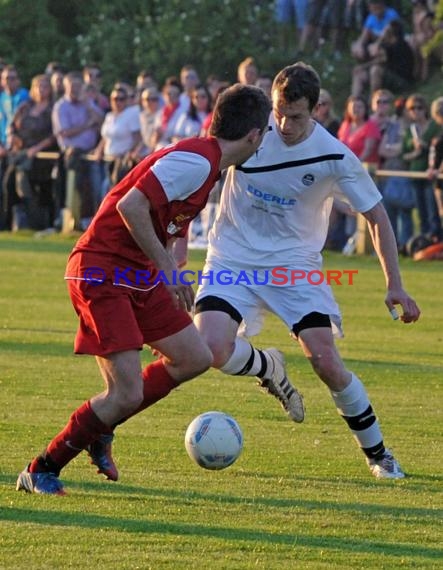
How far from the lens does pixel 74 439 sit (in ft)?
22.1

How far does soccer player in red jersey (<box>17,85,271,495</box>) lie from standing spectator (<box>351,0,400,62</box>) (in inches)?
772

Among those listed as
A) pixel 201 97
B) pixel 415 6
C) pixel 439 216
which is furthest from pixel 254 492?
pixel 415 6

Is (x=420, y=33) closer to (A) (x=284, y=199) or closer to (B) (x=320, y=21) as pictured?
(B) (x=320, y=21)

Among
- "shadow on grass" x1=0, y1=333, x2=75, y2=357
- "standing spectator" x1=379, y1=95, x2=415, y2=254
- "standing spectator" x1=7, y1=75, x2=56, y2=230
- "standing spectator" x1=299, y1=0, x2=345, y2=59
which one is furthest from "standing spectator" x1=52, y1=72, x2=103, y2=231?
"shadow on grass" x1=0, y1=333, x2=75, y2=357

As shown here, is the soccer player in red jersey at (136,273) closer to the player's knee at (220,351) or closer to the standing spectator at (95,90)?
the player's knee at (220,351)

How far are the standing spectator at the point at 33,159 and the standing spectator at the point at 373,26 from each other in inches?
240

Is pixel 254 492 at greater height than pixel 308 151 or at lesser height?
lesser

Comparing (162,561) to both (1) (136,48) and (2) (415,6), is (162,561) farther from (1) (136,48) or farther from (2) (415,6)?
(1) (136,48)

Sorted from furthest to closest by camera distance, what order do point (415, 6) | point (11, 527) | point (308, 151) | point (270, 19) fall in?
point (270, 19) → point (415, 6) → point (308, 151) → point (11, 527)

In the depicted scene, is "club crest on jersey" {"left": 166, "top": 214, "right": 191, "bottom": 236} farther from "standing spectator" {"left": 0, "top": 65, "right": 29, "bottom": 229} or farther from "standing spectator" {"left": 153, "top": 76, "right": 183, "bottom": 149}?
"standing spectator" {"left": 0, "top": 65, "right": 29, "bottom": 229}

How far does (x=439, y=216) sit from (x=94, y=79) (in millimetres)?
7402

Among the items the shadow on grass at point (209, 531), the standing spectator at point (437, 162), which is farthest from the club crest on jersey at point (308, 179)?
the standing spectator at point (437, 162)

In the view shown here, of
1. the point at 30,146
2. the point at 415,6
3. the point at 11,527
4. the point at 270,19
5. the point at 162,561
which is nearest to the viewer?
the point at 162,561

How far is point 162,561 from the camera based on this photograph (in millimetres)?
5707
